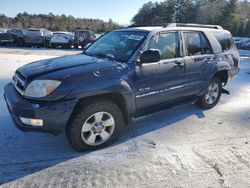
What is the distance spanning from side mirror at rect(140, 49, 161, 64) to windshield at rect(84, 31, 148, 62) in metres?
0.19

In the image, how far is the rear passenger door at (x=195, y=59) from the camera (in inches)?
211

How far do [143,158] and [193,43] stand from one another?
2568mm

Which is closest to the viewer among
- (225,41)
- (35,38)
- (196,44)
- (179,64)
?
(179,64)

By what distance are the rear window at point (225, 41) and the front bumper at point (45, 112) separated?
12.4ft

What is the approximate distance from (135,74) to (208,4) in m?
60.0

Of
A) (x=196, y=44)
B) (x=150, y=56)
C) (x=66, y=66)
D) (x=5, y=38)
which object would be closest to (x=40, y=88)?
(x=66, y=66)

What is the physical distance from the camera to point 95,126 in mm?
4203

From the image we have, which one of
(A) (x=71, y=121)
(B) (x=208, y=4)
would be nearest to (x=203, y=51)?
(A) (x=71, y=121)

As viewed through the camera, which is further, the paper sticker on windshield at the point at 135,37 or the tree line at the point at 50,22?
the tree line at the point at 50,22

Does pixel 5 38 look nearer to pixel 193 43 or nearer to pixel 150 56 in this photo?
pixel 193 43

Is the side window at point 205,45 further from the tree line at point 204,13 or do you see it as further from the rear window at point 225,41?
the tree line at point 204,13

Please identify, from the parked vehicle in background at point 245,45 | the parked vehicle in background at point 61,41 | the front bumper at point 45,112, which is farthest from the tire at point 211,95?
the parked vehicle in background at point 245,45

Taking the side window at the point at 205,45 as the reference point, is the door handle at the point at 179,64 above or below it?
below

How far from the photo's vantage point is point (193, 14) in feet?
201
